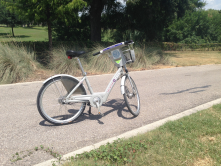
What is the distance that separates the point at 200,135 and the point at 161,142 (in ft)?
2.48

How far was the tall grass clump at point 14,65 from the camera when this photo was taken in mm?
7555

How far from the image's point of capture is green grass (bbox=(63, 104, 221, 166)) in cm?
273

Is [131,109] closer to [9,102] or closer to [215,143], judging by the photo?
[215,143]

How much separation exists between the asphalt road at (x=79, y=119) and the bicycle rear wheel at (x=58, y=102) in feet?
0.64

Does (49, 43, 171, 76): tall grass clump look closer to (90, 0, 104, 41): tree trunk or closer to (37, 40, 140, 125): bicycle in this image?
(90, 0, 104, 41): tree trunk

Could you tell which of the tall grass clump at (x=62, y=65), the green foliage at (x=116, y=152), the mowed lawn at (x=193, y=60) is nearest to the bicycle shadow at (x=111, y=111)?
the green foliage at (x=116, y=152)

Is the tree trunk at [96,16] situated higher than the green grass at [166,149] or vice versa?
the tree trunk at [96,16]

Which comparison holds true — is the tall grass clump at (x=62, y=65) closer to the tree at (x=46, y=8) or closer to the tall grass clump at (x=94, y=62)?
the tall grass clump at (x=94, y=62)

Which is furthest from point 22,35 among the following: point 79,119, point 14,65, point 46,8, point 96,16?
point 79,119

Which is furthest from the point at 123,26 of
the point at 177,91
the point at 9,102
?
the point at 9,102

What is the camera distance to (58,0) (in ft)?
31.2

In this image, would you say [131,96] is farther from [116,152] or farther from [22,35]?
[22,35]

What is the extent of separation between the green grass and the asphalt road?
52 cm

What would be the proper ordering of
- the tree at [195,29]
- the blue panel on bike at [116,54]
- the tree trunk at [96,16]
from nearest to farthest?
1. the blue panel on bike at [116,54]
2. the tree trunk at [96,16]
3. the tree at [195,29]
